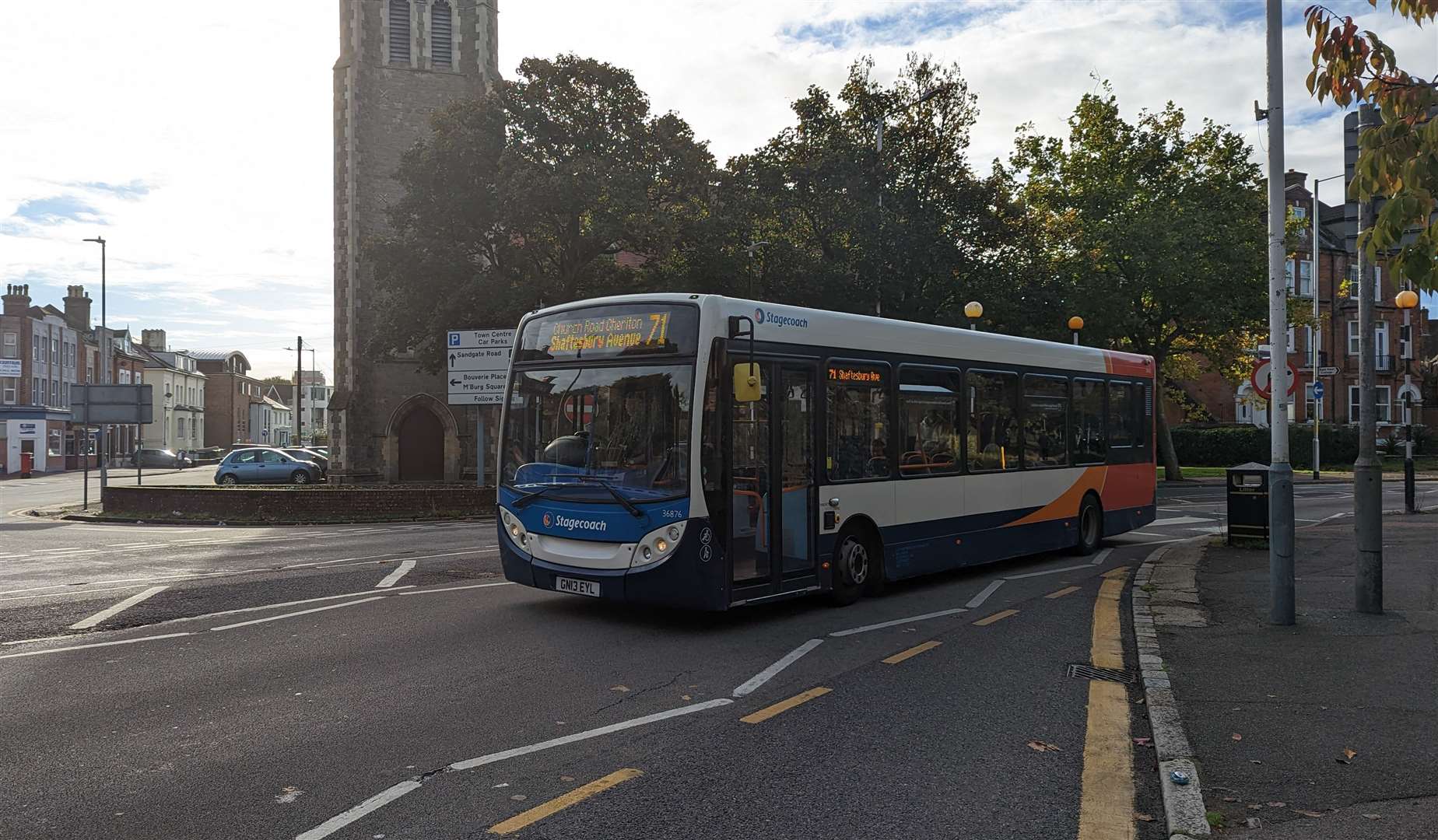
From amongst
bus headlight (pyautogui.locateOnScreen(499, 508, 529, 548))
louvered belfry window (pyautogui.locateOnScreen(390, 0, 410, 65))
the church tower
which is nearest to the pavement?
bus headlight (pyautogui.locateOnScreen(499, 508, 529, 548))

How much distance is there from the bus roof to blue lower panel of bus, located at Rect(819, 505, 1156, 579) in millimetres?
1881

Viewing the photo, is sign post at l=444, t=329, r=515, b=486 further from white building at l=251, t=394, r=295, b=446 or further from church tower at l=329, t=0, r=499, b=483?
white building at l=251, t=394, r=295, b=446

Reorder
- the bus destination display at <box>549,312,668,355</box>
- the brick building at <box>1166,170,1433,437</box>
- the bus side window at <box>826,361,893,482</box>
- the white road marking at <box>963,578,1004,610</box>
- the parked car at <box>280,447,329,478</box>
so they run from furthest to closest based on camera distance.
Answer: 1. the brick building at <box>1166,170,1433,437</box>
2. the parked car at <box>280,447,329,478</box>
3. the white road marking at <box>963,578,1004,610</box>
4. the bus side window at <box>826,361,893,482</box>
5. the bus destination display at <box>549,312,668,355</box>

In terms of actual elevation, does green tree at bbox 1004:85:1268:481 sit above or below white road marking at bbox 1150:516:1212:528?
above

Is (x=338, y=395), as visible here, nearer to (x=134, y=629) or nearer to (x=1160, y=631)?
(x=134, y=629)

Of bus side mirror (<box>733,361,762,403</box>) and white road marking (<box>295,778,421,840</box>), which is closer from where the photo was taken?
white road marking (<box>295,778,421,840</box>)

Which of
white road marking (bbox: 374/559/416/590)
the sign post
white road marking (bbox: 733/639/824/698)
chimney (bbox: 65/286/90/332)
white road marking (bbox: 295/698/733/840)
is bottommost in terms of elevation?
white road marking (bbox: 733/639/824/698)

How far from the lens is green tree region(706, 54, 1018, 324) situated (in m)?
31.3

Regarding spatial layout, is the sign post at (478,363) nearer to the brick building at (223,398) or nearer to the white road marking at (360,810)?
the white road marking at (360,810)

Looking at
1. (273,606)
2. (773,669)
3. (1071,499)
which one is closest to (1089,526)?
(1071,499)

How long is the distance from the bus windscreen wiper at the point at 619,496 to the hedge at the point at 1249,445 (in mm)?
43017

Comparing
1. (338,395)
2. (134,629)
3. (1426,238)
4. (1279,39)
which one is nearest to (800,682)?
(1426,238)

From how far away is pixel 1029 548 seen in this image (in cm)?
1359

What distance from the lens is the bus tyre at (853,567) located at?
401 inches
